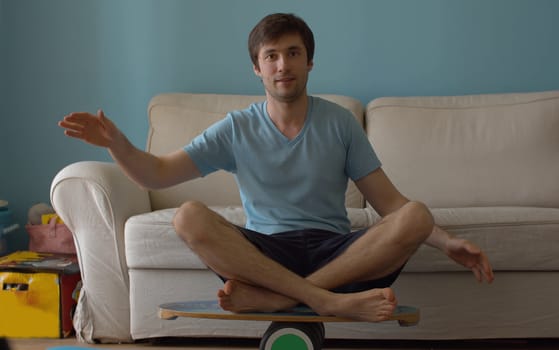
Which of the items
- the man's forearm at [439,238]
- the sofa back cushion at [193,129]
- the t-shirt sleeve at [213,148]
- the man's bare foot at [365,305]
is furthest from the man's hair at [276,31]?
the sofa back cushion at [193,129]

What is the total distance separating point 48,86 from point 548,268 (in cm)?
232

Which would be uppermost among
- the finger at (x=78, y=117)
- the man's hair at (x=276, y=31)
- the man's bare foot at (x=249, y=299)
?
the man's hair at (x=276, y=31)

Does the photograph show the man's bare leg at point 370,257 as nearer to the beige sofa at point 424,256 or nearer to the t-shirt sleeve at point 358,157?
the t-shirt sleeve at point 358,157

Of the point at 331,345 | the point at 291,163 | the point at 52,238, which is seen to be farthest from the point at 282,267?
the point at 52,238

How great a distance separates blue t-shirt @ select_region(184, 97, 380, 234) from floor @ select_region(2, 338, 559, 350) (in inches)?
21.9

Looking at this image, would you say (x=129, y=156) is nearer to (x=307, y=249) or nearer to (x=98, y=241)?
(x=307, y=249)

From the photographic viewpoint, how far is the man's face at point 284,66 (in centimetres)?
196

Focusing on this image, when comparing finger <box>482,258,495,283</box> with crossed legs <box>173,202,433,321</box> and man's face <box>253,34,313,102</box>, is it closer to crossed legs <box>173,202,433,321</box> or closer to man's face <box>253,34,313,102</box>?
crossed legs <box>173,202,433,321</box>

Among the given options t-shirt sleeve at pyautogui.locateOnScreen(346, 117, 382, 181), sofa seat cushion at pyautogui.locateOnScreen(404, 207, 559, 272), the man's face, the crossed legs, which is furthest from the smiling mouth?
sofa seat cushion at pyautogui.locateOnScreen(404, 207, 559, 272)

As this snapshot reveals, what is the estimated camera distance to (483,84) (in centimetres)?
321

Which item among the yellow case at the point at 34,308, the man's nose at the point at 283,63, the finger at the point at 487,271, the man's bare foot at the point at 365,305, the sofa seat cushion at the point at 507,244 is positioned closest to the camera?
the man's bare foot at the point at 365,305

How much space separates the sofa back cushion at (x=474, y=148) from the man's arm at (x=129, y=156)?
A: 110cm

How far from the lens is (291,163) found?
78.2 inches

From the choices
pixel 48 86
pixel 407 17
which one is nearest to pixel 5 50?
pixel 48 86
